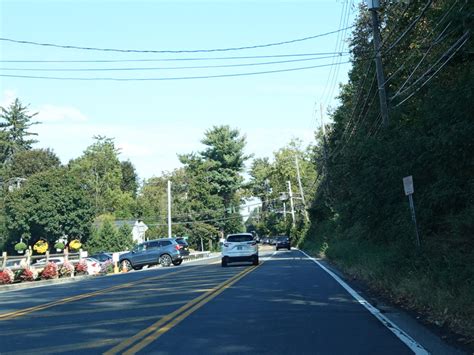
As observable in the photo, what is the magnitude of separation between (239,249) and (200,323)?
18798 millimetres

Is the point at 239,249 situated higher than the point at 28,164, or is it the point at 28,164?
the point at 28,164

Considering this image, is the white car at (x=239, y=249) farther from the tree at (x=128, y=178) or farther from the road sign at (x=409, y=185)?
the tree at (x=128, y=178)

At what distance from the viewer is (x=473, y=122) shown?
12023 millimetres

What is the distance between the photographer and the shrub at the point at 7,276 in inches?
1050

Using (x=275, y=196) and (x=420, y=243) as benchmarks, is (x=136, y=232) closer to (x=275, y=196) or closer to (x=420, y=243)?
(x=275, y=196)

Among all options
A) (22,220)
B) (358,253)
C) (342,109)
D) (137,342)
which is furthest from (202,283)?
(22,220)

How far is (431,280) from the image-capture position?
11.3m

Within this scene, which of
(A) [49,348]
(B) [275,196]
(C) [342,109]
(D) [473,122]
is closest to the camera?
(A) [49,348]

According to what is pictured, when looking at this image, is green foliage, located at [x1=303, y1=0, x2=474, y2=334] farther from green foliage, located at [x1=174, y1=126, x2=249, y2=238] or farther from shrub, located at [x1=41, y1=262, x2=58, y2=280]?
green foliage, located at [x1=174, y1=126, x2=249, y2=238]

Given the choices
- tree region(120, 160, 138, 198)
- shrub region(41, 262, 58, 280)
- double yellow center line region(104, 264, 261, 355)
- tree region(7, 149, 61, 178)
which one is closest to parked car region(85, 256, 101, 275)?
shrub region(41, 262, 58, 280)

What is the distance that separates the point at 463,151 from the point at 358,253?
9773 mm

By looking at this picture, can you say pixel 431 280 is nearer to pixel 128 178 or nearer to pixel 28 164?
pixel 28 164

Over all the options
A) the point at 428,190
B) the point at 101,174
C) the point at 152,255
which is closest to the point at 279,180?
the point at 101,174

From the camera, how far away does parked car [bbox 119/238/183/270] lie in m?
37.6
